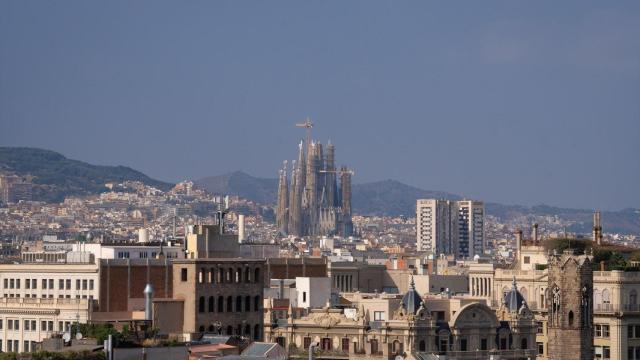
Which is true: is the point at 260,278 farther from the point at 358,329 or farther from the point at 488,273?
the point at 488,273

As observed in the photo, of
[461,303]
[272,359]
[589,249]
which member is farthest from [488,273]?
[272,359]

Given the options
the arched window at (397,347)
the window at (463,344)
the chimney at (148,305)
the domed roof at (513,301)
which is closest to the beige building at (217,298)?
the chimney at (148,305)

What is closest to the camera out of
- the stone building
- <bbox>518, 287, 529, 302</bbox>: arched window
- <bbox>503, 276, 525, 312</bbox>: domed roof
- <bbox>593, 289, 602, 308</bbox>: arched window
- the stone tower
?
the stone building

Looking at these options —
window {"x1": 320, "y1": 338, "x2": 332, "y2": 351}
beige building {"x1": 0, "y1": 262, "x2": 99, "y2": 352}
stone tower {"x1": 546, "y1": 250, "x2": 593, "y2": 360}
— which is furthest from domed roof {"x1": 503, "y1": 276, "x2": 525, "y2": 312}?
beige building {"x1": 0, "y1": 262, "x2": 99, "y2": 352}

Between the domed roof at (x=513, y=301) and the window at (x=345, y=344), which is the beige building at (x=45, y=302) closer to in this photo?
the window at (x=345, y=344)

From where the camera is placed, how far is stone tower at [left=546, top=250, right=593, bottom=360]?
11406 centimetres

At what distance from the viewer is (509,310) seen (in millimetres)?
120250

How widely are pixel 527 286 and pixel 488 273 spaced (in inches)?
808

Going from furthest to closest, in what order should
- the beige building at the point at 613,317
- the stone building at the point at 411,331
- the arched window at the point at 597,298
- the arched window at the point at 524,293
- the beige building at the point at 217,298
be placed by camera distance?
the arched window at the point at 524,293 → the arched window at the point at 597,298 → the beige building at the point at 613,317 → the stone building at the point at 411,331 → the beige building at the point at 217,298

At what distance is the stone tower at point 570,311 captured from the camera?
4491 inches

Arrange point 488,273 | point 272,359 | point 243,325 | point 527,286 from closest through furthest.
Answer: point 272,359, point 243,325, point 527,286, point 488,273

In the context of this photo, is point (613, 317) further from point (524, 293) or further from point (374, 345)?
point (374, 345)

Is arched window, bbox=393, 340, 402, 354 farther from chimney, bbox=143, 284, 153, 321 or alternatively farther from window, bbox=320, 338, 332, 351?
chimney, bbox=143, 284, 153, 321

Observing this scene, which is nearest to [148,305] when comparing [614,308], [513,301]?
[513,301]
